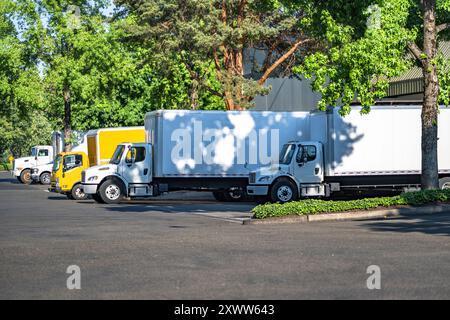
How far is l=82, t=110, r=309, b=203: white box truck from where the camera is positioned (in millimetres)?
35250

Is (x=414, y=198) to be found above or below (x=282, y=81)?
below

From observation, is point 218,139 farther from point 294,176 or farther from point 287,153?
point 294,176

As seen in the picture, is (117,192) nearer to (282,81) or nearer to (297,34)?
(297,34)

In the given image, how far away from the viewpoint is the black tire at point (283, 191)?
32.8 m

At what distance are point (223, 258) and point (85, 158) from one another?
2666 cm

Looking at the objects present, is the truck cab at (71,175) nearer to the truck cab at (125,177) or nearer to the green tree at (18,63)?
the truck cab at (125,177)

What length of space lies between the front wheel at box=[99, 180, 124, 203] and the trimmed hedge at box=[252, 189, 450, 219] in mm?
12694

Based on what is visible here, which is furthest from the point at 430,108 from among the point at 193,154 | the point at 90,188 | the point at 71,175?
the point at 71,175

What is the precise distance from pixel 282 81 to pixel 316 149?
19.0 meters

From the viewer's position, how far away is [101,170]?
3556cm

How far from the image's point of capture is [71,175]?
38750 mm

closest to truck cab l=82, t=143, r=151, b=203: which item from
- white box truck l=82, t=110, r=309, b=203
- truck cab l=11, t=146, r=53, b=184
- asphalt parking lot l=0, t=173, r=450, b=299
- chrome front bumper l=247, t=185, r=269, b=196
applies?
white box truck l=82, t=110, r=309, b=203
